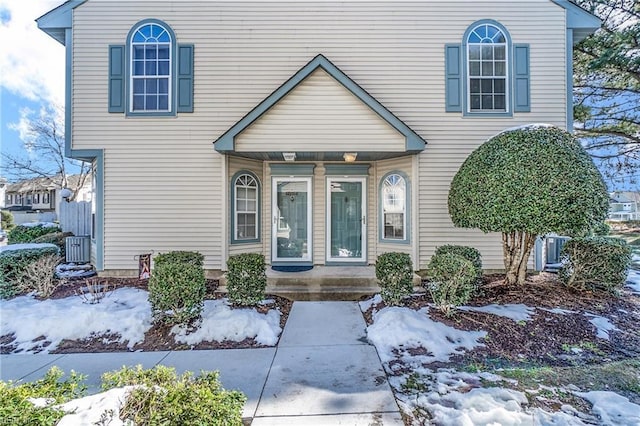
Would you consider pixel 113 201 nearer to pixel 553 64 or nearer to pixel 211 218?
pixel 211 218

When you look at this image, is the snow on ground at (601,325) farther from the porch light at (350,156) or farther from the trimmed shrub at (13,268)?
the trimmed shrub at (13,268)

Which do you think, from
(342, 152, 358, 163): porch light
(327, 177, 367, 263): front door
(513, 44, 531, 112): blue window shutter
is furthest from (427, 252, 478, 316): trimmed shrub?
(513, 44, 531, 112): blue window shutter

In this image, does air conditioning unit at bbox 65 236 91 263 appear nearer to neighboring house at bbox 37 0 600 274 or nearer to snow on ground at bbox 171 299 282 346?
neighboring house at bbox 37 0 600 274

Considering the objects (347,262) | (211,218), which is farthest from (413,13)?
(211,218)

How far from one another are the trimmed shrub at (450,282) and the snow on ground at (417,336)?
39 cm

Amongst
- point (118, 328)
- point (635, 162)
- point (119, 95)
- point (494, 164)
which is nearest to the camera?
point (118, 328)

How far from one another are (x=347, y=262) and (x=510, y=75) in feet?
19.7

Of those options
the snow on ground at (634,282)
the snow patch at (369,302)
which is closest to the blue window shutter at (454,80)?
the snow patch at (369,302)

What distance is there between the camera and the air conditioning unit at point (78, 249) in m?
8.60

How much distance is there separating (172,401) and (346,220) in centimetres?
622

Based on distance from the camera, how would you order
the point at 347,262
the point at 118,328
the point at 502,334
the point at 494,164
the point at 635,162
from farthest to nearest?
the point at 635,162, the point at 347,262, the point at 494,164, the point at 118,328, the point at 502,334

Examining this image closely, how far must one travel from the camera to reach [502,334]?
4383 mm

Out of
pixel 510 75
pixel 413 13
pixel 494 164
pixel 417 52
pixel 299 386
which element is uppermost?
pixel 413 13

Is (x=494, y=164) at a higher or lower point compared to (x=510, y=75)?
lower
